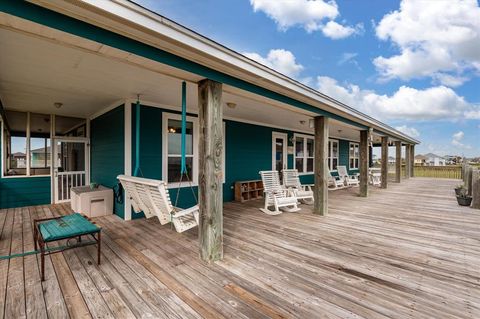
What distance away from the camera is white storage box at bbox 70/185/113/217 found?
191 inches

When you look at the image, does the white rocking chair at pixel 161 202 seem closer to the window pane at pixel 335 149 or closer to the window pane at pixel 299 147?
the window pane at pixel 299 147

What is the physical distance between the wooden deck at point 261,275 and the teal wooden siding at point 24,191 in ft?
7.09

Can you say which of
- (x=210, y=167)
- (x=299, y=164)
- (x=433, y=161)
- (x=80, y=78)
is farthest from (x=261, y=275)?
(x=433, y=161)

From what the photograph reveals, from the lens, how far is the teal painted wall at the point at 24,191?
5730mm

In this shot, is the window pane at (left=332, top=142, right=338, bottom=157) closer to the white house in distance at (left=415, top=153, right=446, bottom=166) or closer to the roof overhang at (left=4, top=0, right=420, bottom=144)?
the roof overhang at (left=4, top=0, right=420, bottom=144)

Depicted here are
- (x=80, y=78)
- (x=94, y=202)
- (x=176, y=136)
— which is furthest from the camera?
(x=176, y=136)

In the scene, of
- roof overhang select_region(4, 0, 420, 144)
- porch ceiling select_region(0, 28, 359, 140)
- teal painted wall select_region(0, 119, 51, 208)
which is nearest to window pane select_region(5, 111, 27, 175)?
teal painted wall select_region(0, 119, 51, 208)

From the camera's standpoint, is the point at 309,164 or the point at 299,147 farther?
the point at 309,164

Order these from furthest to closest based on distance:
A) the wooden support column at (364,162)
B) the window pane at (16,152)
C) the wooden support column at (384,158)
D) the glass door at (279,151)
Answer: the wooden support column at (384,158) < the glass door at (279,151) < the wooden support column at (364,162) < the window pane at (16,152)

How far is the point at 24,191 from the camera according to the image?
5957mm

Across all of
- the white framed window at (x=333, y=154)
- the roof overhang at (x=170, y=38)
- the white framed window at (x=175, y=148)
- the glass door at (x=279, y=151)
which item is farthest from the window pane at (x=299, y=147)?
the roof overhang at (x=170, y=38)

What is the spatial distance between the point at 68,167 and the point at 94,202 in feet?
10.0

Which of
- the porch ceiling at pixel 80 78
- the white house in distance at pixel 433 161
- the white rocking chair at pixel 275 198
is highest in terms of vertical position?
the porch ceiling at pixel 80 78

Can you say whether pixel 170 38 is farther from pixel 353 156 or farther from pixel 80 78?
pixel 353 156
